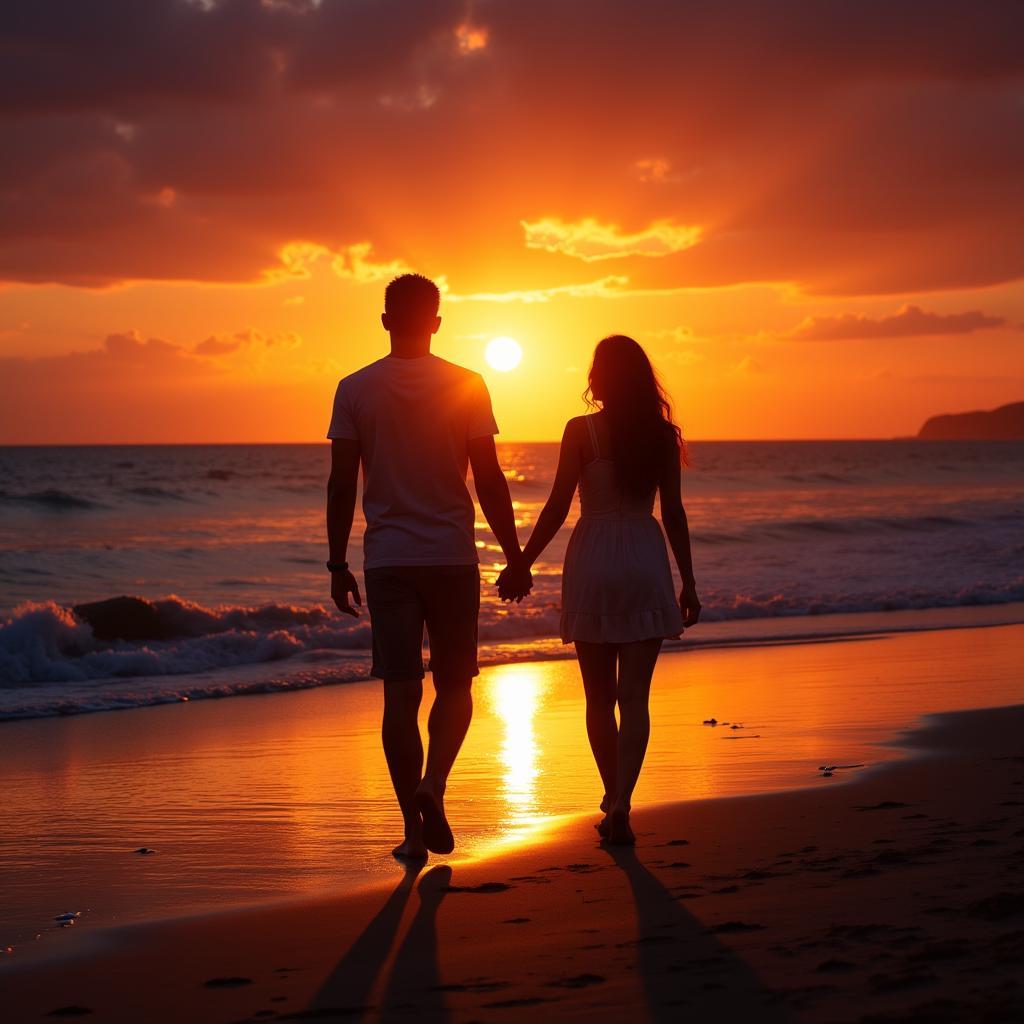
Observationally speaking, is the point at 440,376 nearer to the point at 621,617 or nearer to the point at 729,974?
the point at 621,617

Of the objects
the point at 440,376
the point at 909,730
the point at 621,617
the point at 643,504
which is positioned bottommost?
the point at 909,730

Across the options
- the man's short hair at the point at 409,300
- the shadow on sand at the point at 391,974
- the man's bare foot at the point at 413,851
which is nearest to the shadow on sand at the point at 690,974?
the shadow on sand at the point at 391,974

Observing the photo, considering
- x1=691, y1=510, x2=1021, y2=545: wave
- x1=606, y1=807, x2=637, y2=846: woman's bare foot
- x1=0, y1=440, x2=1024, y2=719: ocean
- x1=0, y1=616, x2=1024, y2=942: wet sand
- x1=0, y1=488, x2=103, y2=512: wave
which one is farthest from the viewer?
x1=0, y1=488, x2=103, y2=512: wave

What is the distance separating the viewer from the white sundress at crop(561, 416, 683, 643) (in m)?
5.24

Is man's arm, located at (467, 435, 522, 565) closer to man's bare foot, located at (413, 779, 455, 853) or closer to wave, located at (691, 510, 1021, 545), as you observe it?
man's bare foot, located at (413, 779, 455, 853)

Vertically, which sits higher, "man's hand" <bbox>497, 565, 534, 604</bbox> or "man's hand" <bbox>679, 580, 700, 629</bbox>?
"man's hand" <bbox>497, 565, 534, 604</bbox>

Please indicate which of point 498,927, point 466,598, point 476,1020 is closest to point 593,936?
point 498,927

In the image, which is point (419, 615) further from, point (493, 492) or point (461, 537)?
point (493, 492)

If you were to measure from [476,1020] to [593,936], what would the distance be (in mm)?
743

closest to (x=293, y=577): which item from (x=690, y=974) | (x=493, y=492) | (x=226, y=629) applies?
(x=226, y=629)

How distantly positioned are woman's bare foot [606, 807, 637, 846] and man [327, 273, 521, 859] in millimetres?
650

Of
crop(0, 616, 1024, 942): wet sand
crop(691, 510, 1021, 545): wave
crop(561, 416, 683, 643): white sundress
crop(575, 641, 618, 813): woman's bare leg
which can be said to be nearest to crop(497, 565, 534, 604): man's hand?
crop(561, 416, 683, 643): white sundress

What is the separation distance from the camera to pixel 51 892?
484cm

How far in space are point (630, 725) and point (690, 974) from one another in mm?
1881
